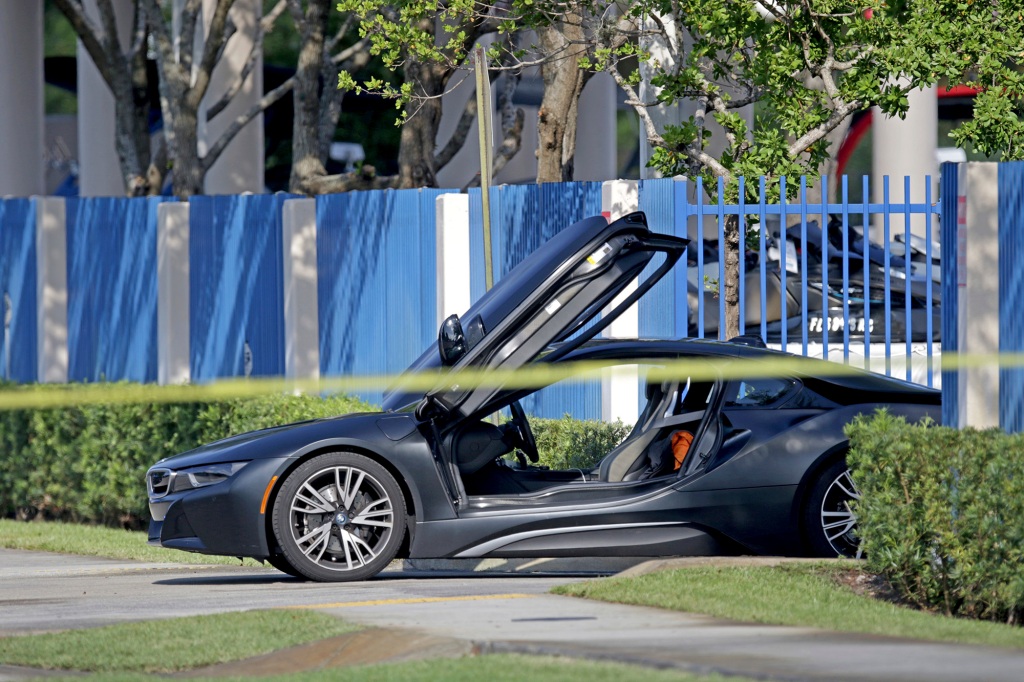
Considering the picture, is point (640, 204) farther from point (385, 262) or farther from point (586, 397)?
point (385, 262)

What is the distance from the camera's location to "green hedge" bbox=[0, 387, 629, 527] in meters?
13.8

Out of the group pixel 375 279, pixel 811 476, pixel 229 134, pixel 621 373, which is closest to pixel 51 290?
pixel 229 134

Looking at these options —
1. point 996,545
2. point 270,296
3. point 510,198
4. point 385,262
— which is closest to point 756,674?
point 996,545

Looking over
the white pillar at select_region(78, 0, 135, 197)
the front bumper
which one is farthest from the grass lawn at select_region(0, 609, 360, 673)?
the white pillar at select_region(78, 0, 135, 197)

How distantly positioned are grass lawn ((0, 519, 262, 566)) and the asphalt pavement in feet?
4.50

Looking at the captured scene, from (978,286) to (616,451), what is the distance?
2067mm

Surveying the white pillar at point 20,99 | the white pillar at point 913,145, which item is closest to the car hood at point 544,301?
the white pillar at point 20,99

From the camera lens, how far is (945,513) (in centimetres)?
818

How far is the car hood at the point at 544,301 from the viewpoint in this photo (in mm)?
9156

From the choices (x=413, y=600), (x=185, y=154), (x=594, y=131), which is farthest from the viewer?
(x=594, y=131)

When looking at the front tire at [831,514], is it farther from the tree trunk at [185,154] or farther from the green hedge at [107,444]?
the tree trunk at [185,154]

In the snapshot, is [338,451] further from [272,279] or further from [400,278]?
[272,279]

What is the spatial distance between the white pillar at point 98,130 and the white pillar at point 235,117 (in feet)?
12.0

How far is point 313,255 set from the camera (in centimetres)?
1577
